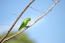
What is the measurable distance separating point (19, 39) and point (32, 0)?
19.1 metres

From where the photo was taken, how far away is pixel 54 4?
3.15 ft

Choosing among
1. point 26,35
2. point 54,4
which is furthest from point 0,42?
point 26,35

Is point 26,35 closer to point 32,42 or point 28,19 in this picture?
point 32,42

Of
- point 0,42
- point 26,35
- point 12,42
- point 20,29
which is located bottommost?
point 0,42

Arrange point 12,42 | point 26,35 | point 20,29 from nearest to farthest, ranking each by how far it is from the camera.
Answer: point 20,29
point 12,42
point 26,35

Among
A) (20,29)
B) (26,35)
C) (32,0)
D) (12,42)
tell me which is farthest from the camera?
(26,35)

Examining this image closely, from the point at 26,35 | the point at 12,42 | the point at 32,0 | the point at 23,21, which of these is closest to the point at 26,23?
the point at 23,21

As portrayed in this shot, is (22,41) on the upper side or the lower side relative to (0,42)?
upper

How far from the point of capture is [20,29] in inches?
41.4

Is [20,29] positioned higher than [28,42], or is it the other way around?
[28,42]

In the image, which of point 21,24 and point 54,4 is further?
point 21,24

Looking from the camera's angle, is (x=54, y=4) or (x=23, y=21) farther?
(x=23, y=21)

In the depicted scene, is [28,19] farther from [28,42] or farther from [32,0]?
[28,42]

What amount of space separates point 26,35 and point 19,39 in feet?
3.40
